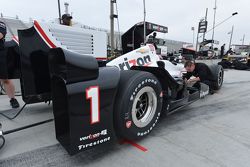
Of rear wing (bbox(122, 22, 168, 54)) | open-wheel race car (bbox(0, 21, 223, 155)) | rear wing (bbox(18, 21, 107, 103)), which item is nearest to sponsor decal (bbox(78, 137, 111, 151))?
open-wheel race car (bbox(0, 21, 223, 155))

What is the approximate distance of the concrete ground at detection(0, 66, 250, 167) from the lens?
1.55m

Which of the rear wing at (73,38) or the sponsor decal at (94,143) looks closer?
the sponsor decal at (94,143)

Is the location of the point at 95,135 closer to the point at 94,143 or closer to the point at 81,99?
the point at 94,143

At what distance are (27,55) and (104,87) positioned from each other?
4.34ft

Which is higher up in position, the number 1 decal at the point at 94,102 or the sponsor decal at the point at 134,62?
the sponsor decal at the point at 134,62

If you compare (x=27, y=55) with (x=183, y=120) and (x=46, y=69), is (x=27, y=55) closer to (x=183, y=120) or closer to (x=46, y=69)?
(x=46, y=69)

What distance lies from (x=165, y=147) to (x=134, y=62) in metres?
1.32

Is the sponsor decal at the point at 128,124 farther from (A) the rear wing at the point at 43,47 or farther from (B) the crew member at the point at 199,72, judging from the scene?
(B) the crew member at the point at 199,72

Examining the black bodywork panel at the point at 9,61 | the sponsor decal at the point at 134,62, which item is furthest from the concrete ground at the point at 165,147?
the sponsor decal at the point at 134,62

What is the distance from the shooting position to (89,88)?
4.66 ft

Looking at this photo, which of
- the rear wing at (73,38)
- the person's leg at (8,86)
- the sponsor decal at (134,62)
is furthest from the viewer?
the person's leg at (8,86)

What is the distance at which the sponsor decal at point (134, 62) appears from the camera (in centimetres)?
256

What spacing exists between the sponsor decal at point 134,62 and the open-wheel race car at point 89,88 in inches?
0.6

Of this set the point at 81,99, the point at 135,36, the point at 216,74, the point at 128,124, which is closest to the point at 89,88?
the point at 81,99
